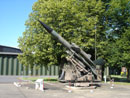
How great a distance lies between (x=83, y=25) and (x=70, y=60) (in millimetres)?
9312

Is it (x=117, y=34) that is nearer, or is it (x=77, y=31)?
(x=77, y=31)

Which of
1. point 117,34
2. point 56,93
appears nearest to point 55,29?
point 117,34

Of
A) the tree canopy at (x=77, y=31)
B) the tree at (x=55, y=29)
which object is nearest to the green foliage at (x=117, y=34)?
the tree canopy at (x=77, y=31)

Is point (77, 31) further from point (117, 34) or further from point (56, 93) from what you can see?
point (56, 93)

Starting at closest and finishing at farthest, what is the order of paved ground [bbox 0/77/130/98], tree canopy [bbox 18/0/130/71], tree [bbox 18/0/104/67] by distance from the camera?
paved ground [bbox 0/77/130/98], tree [bbox 18/0/104/67], tree canopy [bbox 18/0/130/71]

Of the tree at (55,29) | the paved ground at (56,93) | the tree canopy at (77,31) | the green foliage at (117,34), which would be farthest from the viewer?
the green foliage at (117,34)

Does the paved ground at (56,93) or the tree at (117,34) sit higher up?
the tree at (117,34)

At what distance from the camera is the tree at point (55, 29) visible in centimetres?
2425

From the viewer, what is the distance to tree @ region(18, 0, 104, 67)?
2425cm

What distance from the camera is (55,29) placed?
24.5m

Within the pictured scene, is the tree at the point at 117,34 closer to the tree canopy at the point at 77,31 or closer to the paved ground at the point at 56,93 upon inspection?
the tree canopy at the point at 77,31

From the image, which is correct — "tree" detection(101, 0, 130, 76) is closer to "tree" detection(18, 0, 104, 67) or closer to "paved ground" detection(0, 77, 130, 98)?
"tree" detection(18, 0, 104, 67)

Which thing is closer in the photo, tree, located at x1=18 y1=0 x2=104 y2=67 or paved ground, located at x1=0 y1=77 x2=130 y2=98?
paved ground, located at x1=0 y1=77 x2=130 y2=98

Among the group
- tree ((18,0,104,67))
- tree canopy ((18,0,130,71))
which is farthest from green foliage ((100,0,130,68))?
tree ((18,0,104,67))
